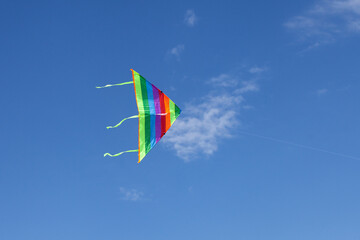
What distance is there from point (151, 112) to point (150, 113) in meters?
0.11

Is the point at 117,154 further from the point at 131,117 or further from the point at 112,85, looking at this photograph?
the point at 112,85

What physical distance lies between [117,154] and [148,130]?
2860mm

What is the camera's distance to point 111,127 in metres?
20.5

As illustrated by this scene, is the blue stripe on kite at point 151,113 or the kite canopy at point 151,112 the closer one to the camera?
the kite canopy at point 151,112

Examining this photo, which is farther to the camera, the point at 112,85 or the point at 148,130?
the point at 148,130

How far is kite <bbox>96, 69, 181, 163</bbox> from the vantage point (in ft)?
71.1

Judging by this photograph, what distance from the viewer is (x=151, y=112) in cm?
2253

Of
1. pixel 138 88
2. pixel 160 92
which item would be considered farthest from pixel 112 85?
pixel 160 92

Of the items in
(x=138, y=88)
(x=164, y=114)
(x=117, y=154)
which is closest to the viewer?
(x=117, y=154)

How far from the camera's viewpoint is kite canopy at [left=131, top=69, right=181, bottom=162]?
71.2 feet

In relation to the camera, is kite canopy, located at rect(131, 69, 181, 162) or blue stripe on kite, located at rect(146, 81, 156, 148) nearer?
kite canopy, located at rect(131, 69, 181, 162)

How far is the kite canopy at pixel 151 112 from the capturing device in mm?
21703

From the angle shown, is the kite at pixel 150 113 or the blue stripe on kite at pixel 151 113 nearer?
the kite at pixel 150 113

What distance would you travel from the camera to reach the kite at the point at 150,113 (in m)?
21.7
